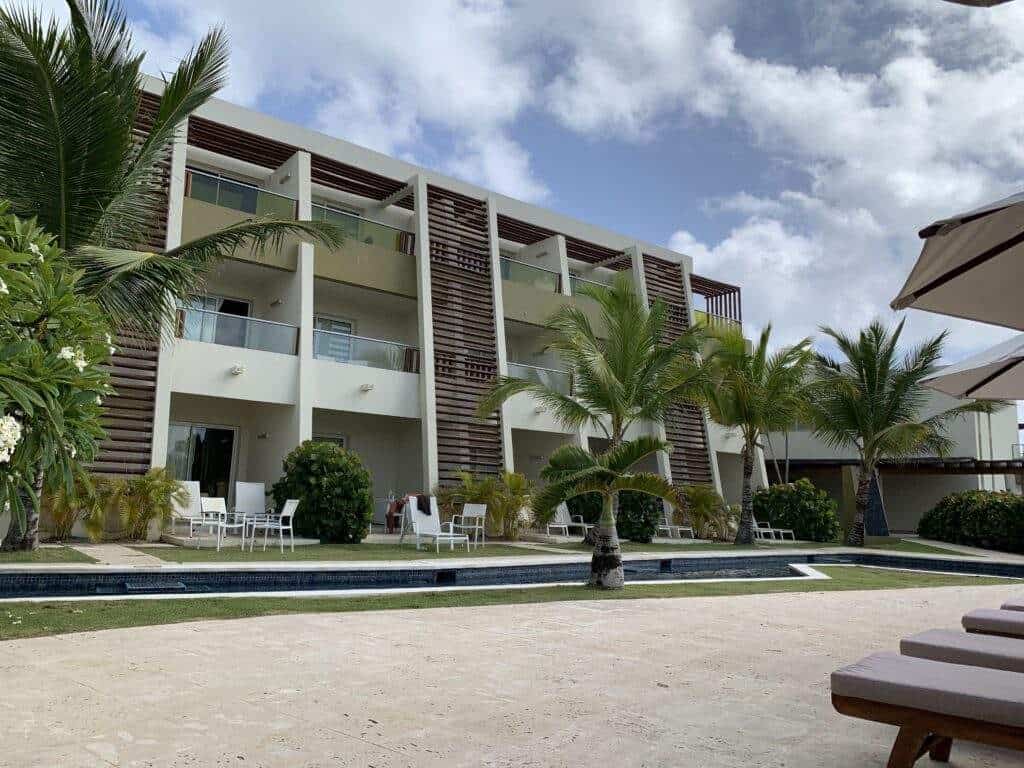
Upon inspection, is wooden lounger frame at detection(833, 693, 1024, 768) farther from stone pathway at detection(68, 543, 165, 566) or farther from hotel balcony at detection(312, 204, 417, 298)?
hotel balcony at detection(312, 204, 417, 298)

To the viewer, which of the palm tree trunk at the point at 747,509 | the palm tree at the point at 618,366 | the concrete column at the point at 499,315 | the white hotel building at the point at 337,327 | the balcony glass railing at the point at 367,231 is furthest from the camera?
the concrete column at the point at 499,315

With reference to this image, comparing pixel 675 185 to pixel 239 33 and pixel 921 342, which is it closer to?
pixel 921 342

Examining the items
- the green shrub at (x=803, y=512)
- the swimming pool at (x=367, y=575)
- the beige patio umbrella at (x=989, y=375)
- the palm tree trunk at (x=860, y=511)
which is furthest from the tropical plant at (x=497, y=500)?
the beige patio umbrella at (x=989, y=375)

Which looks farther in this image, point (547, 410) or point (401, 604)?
point (547, 410)

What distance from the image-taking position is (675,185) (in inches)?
750

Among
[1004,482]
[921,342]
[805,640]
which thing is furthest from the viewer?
[1004,482]

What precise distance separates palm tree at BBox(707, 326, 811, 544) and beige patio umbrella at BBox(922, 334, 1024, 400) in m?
10.9

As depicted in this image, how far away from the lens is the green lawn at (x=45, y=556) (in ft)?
29.2

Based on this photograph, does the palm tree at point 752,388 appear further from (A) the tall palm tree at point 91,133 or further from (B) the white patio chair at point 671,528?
(A) the tall palm tree at point 91,133

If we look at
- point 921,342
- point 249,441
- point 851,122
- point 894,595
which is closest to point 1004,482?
point 921,342

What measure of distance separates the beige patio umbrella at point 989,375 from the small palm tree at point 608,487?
11.9 feet

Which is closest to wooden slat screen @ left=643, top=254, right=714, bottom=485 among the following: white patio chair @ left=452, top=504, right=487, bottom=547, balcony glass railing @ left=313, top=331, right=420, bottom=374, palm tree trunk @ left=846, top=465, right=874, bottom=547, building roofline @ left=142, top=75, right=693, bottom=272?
building roofline @ left=142, top=75, right=693, bottom=272

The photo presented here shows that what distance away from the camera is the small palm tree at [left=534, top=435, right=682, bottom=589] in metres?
8.97

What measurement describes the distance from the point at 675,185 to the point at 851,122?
5770 mm
